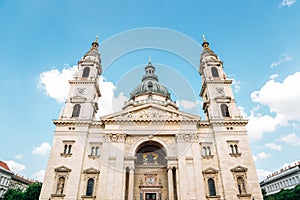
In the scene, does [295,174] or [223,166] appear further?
[295,174]

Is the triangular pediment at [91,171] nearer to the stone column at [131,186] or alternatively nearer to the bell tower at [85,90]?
the stone column at [131,186]

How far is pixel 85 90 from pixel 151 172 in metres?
14.4

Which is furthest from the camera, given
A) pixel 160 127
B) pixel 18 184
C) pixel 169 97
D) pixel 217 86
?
pixel 18 184

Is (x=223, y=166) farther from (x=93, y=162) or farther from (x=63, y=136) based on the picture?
(x=63, y=136)

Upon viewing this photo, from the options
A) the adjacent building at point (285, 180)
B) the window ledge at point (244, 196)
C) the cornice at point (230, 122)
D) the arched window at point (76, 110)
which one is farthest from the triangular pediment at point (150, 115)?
the adjacent building at point (285, 180)

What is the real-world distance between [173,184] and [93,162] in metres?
9.44

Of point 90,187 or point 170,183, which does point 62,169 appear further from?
point 170,183

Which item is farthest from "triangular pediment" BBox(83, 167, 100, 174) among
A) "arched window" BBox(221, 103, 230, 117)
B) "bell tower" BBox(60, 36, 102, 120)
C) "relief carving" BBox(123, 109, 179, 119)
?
"arched window" BBox(221, 103, 230, 117)

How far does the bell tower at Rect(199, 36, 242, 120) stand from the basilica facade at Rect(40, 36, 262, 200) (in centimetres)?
14

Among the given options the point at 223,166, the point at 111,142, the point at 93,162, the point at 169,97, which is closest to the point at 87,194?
the point at 93,162

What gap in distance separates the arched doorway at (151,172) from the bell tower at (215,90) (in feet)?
27.8

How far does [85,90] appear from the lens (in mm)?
29453

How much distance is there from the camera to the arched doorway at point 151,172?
24469 millimetres

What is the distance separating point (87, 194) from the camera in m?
22.4
